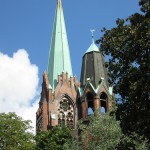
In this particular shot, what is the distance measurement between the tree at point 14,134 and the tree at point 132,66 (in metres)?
20.0

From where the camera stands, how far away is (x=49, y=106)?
170ft

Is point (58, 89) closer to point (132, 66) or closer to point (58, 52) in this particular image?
point (58, 52)

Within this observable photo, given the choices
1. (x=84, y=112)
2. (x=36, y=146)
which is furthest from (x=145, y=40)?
(x=84, y=112)

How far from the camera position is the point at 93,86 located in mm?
50656

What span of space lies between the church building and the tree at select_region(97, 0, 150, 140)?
3078 centimetres

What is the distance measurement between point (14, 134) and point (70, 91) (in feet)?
55.5

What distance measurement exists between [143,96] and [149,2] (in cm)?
428

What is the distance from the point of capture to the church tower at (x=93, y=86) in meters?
50.1

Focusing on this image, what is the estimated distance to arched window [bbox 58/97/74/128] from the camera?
168ft

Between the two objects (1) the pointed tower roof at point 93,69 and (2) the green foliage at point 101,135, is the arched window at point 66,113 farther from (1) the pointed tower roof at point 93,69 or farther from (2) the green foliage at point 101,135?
(2) the green foliage at point 101,135

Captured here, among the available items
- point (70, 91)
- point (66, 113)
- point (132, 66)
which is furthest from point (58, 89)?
point (132, 66)

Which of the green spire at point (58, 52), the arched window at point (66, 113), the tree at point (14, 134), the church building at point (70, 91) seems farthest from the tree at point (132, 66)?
the green spire at point (58, 52)

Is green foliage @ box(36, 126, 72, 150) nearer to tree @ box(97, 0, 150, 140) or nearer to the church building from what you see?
the church building

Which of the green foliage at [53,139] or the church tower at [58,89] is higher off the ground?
the church tower at [58,89]
